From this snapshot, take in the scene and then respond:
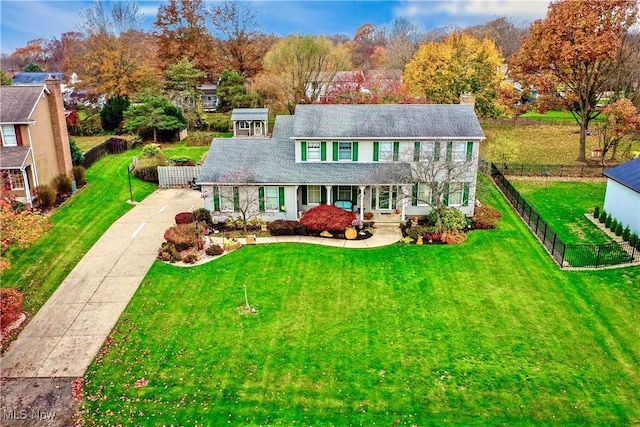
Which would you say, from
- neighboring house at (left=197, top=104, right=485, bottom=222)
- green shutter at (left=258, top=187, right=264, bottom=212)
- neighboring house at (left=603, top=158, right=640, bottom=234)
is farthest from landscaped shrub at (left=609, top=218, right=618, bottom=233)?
green shutter at (left=258, top=187, right=264, bottom=212)

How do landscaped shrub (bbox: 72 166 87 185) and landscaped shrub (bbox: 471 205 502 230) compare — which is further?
landscaped shrub (bbox: 72 166 87 185)

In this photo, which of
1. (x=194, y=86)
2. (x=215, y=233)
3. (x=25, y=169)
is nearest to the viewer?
(x=215, y=233)

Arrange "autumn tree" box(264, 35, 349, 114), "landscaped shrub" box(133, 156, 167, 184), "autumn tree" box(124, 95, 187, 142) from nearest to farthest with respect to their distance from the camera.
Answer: "landscaped shrub" box(133, 156, 167, 184), "autumn tree" box(124, 95, 187, 142), "autumn tree" box(264, 35, 349, 114)

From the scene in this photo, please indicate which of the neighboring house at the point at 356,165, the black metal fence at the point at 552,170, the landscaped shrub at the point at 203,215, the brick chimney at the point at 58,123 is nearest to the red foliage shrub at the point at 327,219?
the neighboring house at the point at 356,165

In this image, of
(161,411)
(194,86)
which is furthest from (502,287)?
(194,86)

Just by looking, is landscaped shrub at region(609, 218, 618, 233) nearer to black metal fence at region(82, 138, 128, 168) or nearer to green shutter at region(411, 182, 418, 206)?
green shutter at region(411, 182, 418, 206)

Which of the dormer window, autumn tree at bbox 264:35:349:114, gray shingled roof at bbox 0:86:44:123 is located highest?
autumn tree at bbox 264:35:349:114

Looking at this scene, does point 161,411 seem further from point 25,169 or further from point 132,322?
point 25,169

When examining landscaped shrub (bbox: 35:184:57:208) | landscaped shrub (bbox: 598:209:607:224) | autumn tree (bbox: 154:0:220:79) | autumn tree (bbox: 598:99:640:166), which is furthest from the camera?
autumn tree (bbox: 154:0:220:79)
